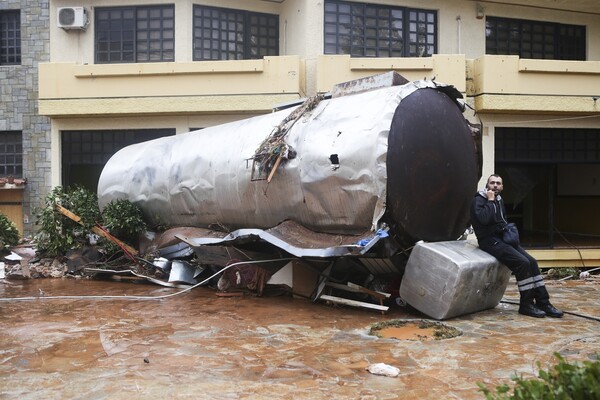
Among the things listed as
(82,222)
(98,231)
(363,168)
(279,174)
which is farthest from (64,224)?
(363,168)

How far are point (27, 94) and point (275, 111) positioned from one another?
7987mm

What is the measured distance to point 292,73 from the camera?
504 inches

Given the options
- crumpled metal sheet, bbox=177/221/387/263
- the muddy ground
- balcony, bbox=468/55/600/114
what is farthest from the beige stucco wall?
the muddy ground

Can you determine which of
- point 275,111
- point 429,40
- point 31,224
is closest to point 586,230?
point 429,40

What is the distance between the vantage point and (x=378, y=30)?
13.8 m

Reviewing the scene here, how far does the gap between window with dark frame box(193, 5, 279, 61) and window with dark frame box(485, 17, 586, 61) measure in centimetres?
525

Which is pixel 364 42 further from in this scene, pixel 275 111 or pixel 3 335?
pixel 3 335

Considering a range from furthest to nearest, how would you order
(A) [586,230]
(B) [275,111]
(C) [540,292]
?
(A) [586,230], (B) [275,111], (C) [540,292]

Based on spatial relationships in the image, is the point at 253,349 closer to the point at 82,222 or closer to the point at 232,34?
the point at 82,222

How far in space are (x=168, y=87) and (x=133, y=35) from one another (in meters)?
1.93

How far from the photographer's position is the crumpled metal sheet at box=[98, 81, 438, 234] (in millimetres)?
7133

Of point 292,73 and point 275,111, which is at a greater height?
point 292,73

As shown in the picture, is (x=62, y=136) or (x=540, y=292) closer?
(x=540, y=292)

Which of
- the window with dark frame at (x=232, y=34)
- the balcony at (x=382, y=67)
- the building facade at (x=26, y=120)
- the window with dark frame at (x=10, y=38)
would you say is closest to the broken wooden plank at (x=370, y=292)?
the balcony at (x=382, y=67)
